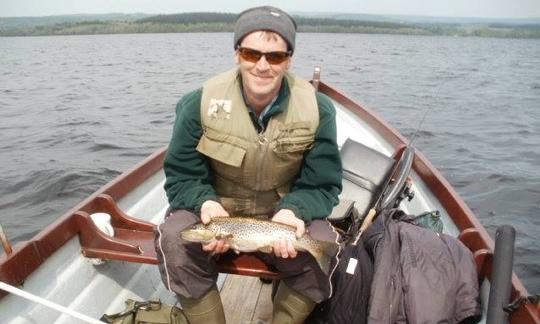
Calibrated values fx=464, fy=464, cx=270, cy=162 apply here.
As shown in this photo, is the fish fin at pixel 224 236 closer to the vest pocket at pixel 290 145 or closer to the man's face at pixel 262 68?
the vest pocket at pixel 290 145

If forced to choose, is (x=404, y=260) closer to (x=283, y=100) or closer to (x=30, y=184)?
(x=283, y=100)

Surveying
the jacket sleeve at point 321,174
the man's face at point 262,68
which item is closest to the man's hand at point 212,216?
the jacket sleeve at point 321,174

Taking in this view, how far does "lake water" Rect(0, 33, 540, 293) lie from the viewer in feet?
30.1

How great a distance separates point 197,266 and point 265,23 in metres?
1.52

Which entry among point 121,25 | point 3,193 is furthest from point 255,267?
point 121,25

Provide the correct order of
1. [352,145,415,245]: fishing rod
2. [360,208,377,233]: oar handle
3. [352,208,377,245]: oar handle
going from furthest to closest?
[352,145,415,245]: fishing rod → [360,208,377,233]: oar handle → [352,208,377,245]: oar handle

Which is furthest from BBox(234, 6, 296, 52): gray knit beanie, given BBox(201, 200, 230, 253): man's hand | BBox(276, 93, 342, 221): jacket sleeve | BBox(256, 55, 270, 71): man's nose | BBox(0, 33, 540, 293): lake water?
BBox(0, 33, 540, 293): lake water

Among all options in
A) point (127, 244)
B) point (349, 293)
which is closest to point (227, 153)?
point (127, 244)

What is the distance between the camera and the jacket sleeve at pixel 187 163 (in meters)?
3.07

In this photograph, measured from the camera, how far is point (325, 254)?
274cm

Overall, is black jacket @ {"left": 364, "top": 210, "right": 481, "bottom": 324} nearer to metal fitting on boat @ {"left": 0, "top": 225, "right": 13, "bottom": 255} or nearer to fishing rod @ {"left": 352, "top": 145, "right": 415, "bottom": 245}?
fishing rod @ {"left": 352, "top": 145, "right": 415, "bottom": 245}

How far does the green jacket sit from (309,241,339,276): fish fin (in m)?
0.32

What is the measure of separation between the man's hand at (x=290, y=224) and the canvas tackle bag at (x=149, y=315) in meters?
0.87

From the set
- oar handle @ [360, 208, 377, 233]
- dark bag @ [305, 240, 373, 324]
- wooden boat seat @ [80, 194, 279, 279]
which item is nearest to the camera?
wooden boat seat @ [80, 194, 279, 279]
